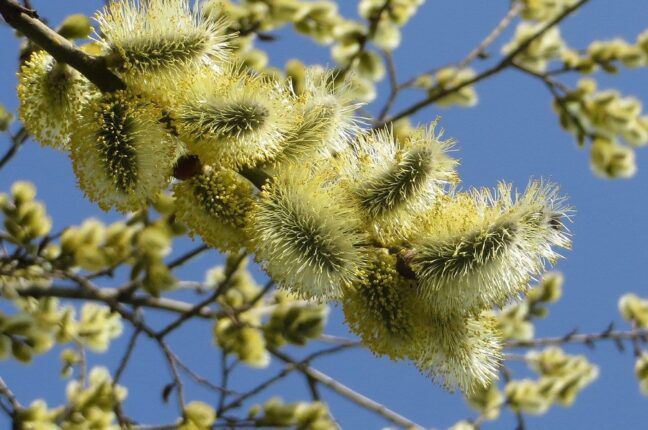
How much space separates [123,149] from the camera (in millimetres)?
1633

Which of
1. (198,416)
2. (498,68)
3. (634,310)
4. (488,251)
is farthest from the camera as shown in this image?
(634,310)

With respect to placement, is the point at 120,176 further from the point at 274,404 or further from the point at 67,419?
the point at 67,419

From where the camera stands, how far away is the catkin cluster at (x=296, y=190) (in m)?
1.61

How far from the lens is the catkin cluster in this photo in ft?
5.29

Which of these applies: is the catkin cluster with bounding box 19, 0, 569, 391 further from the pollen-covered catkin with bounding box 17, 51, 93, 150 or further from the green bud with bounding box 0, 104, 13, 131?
the green bud with bounding box 0, 104, 13, 131

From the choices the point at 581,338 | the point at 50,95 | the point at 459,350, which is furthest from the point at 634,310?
the point at 50,95

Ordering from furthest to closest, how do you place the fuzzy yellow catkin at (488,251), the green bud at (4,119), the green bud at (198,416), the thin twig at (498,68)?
the green bud at (4,119), the thin twig at (498,68), the green bud at (198,416), the fuzzy yellow catkin at (488,251)

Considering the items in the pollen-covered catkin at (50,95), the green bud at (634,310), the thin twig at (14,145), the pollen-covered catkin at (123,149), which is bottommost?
the pollen-covered catkin at (123,149)

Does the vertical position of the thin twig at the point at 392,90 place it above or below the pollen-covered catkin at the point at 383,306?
above

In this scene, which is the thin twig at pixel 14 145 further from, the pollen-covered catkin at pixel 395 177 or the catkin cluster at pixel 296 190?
the pollen-covered catkin at pixel 395 177

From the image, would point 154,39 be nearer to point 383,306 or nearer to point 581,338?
point 383,306

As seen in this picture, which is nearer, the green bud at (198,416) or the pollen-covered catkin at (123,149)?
the pollen-covered catkin at (123,149)

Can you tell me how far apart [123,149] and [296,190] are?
409mm

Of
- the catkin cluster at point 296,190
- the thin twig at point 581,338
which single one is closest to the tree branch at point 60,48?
the catkin cluster at point 296,190
